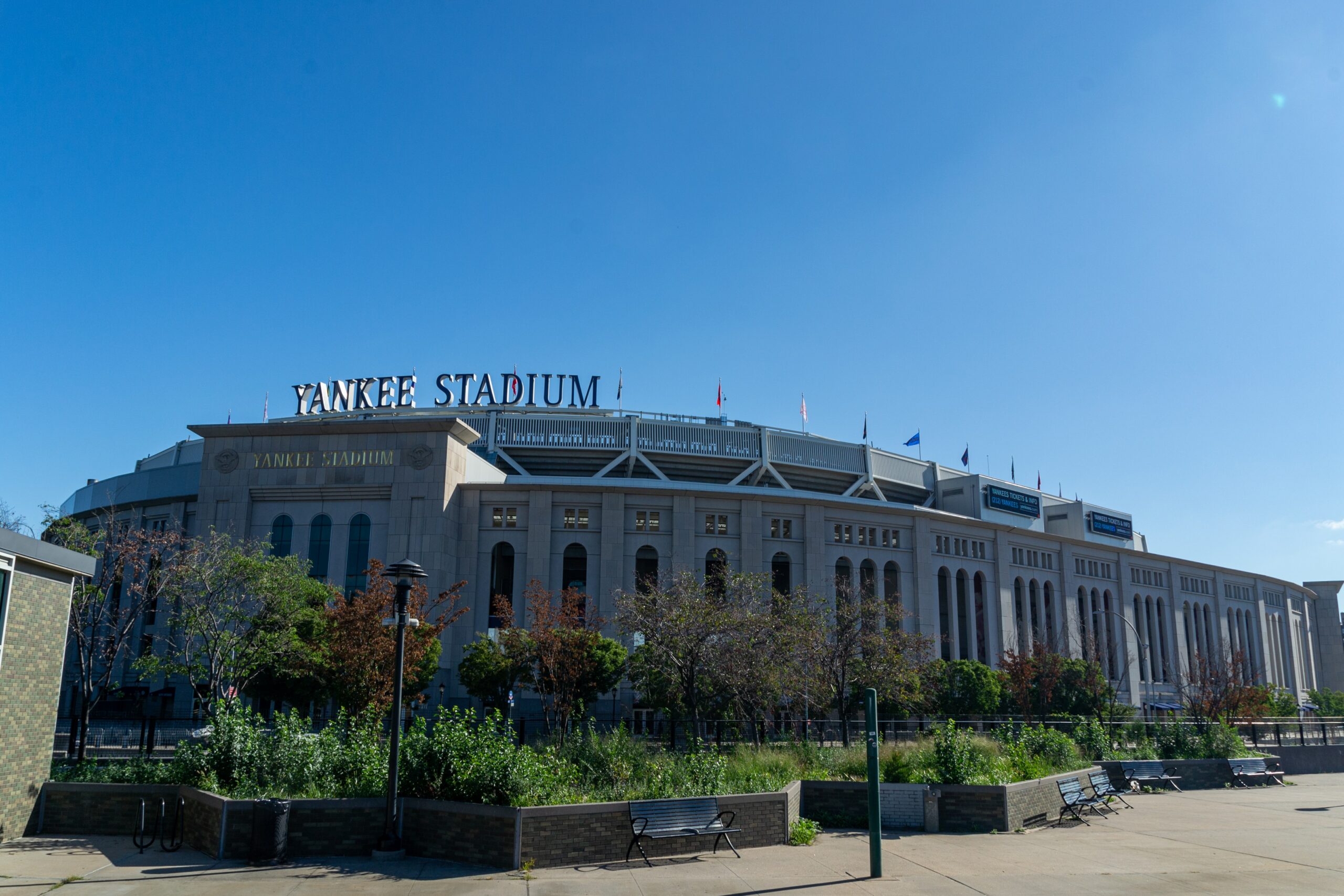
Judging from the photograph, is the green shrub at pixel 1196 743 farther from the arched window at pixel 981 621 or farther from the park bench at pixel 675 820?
the arched window at pixel 981 621

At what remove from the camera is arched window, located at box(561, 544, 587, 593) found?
56688 millimetres

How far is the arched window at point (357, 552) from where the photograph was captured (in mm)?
49562

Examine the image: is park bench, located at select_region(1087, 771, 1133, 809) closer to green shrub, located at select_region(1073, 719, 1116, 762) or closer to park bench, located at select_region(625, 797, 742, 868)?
green shrub, located at select_region(1073, 719, 1116, 762)

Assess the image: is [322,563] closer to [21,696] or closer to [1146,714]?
[21,696]

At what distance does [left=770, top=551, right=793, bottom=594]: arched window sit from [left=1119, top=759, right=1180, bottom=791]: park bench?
3250 centimetres

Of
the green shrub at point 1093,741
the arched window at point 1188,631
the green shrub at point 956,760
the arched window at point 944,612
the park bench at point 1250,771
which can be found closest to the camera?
the green shrub at point 956,760

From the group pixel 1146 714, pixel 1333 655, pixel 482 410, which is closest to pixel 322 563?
pixel 482 410

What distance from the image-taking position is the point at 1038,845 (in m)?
16.5

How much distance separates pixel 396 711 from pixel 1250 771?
85.2 feet

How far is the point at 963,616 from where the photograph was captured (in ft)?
226

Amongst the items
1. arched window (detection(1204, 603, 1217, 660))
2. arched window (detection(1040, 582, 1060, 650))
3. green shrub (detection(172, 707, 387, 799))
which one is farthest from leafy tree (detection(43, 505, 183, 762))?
arched window (detection(1204, 603, 1217, 660))

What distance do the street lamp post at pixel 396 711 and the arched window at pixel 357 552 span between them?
3341 centimetres

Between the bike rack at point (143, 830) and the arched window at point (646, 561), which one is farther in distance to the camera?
the arched window at point (646, 561)

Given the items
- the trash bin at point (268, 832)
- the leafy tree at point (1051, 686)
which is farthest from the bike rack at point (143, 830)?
the leafy tree at point (1051, 686)
